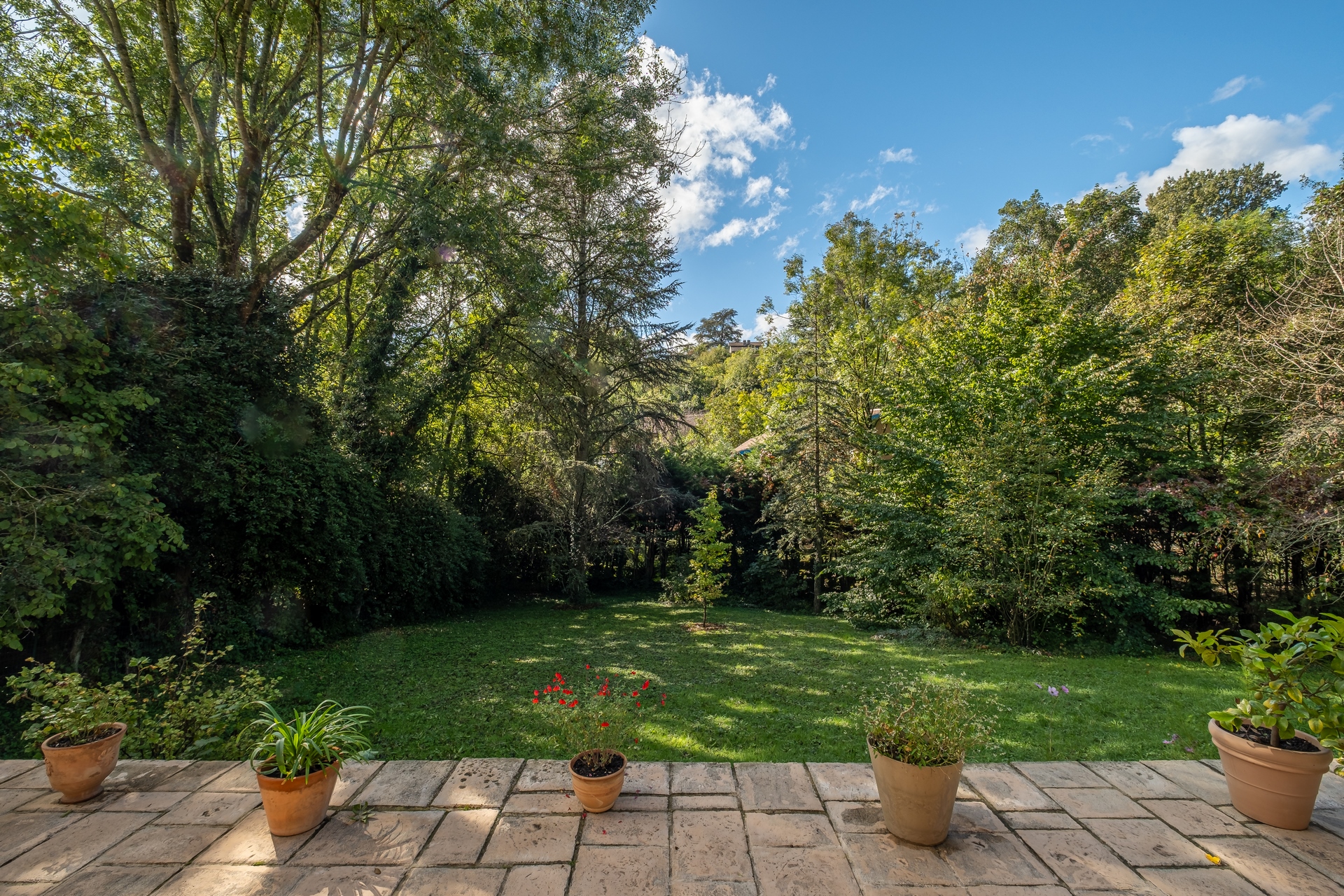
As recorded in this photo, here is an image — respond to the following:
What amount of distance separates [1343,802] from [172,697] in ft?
27.5

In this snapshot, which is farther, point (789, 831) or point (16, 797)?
point (16, 797)

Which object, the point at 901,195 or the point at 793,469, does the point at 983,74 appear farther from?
the point at 901,195

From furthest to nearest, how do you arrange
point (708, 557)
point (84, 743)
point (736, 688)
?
point (708, 557)
point (736, 688)
point (84, 743)

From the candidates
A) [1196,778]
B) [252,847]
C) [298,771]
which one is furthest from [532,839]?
[1196,778]

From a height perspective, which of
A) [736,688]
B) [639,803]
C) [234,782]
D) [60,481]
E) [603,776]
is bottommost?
[736,688]

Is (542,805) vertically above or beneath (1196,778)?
beneath

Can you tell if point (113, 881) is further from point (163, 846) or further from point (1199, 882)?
point (1199, 882)

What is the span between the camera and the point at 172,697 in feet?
15.1

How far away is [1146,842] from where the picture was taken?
240 cm

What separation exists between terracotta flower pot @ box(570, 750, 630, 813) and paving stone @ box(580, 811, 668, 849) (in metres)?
0.06

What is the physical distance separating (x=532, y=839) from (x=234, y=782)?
77.1 inches

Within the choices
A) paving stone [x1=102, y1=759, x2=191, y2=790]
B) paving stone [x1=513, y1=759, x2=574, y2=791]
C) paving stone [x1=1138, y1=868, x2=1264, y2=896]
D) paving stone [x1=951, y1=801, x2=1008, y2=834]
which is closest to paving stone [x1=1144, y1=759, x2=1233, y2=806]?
paving stone [x1=1138, y1=868, x2=1264, y2=896]

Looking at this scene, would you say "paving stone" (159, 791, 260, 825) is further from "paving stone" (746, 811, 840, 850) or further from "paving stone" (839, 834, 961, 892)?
"paving stone" (839, 834, 961, 892)

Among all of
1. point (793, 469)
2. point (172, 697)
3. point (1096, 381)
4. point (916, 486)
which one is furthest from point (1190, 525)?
point (172, 697)
